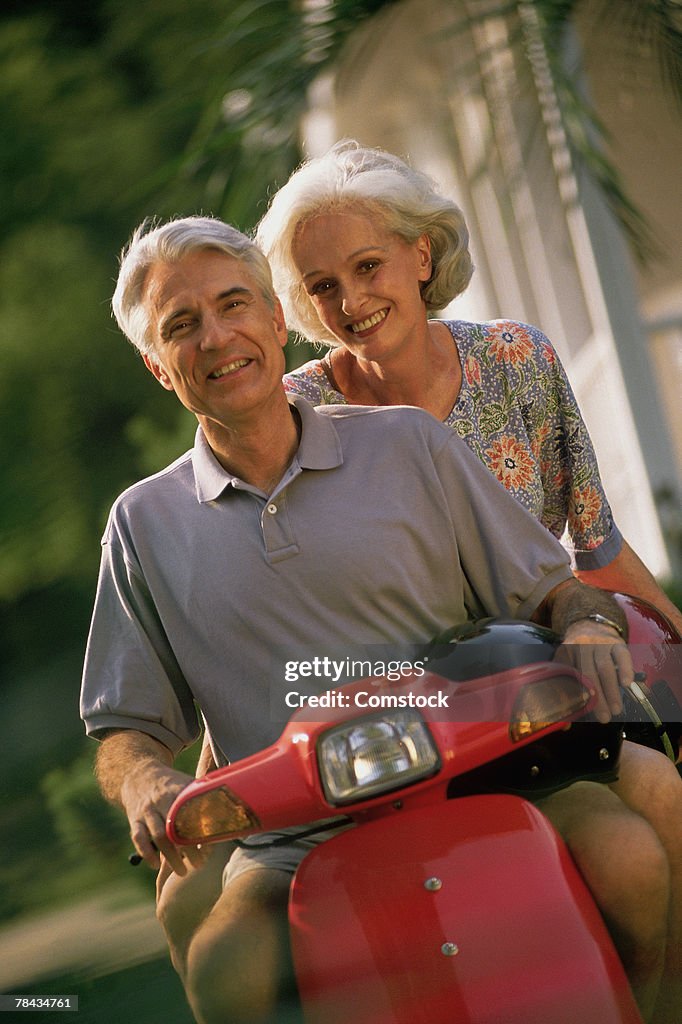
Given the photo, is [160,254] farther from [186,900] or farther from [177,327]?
[186,900]

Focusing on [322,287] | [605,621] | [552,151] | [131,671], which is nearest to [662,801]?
[605,621]

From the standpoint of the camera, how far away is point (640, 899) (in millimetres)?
1100

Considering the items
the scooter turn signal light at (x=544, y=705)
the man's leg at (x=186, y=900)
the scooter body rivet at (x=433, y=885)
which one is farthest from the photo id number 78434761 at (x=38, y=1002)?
the scooter turn signal light at (x=544, y=705)

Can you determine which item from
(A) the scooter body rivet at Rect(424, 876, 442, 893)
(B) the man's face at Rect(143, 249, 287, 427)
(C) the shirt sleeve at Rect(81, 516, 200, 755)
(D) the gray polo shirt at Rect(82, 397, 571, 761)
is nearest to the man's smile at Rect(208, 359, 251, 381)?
(B) the man's face at Rect(143, 249, 287, 427)

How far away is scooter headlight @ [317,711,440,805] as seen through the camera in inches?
37.8

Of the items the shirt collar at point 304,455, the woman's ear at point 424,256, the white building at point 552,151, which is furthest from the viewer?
the woman's ear at point 424,256

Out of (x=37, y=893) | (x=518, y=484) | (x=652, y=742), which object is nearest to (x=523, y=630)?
(x=652, y=742)

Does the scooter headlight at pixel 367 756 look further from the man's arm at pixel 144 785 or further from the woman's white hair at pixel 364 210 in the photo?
the woman's white hair at pixel 364 210

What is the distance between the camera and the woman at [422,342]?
1666mm

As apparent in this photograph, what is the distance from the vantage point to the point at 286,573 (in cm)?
125

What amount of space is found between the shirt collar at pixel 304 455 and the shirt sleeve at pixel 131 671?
0.12 m

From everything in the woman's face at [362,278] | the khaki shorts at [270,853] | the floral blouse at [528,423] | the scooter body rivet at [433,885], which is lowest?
the scooter body rivet at [433,885]

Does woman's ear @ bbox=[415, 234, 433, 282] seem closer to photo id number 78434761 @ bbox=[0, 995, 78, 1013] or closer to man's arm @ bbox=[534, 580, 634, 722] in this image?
man's arm @ bbox=[534, 580, 634, 722]

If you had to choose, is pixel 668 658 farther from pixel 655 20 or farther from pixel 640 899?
pixel 655 20
